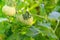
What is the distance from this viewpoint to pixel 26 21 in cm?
75

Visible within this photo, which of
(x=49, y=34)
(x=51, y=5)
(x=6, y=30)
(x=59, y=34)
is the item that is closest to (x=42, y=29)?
(x=49, y=34)

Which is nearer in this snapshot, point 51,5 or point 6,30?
point 6,30

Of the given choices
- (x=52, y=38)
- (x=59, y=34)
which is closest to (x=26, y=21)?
(x=52, y=38)

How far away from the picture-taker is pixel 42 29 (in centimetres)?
78

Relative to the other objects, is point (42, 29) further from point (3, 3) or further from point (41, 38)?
point (3, 3)

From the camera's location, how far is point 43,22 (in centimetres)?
85

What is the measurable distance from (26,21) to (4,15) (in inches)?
3.7

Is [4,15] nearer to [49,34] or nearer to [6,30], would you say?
[6,30]

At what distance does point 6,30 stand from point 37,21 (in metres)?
0.14

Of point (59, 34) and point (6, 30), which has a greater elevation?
point (6, 30)

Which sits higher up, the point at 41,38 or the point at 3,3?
the point at 3,3

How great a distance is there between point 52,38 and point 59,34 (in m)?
0.27

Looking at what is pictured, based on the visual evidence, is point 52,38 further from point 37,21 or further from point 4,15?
point 4,15

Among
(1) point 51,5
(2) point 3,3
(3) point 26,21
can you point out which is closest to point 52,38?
(3) point 26,21
